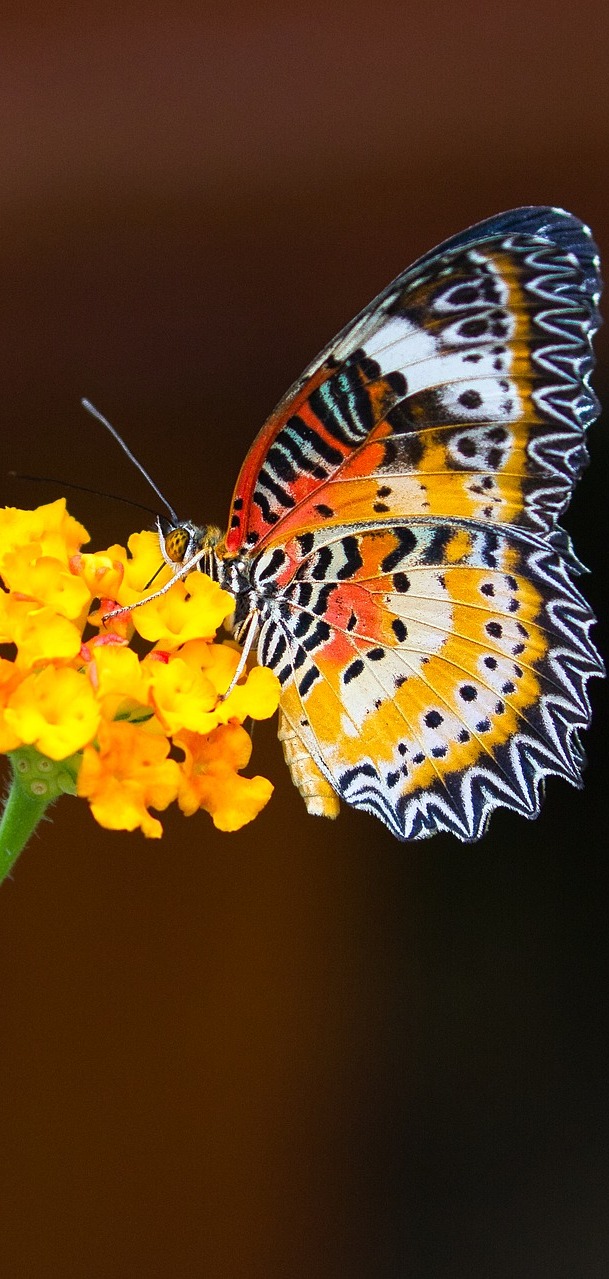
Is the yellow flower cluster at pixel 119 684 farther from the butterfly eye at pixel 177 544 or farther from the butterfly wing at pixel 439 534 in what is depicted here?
the butterfly wing at pixel 439 534

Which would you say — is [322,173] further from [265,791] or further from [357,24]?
[265,791]

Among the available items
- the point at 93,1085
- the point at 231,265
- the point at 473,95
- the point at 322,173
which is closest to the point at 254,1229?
the point at 93,1085

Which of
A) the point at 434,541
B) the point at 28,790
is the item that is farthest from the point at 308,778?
the point at 28,790

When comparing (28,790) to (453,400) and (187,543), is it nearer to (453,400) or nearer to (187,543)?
(187,543)

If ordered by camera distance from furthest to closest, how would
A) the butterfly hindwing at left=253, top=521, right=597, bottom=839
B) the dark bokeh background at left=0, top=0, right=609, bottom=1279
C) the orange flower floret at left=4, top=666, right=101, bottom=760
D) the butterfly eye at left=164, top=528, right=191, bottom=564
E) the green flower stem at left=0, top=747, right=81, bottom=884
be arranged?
the dark bokeh background at left=0, top=0, right=609, bottom=1279
the butterfly hindwing at left=253, top=521, right=597, bottom=839
the butterfly eye at left=164, top=528, right=191, bottom=564
the green flower stem at left=0, top=747, right=81, bottom=884
the orange flower floret at left=4, top=666, right=101, bottom=760

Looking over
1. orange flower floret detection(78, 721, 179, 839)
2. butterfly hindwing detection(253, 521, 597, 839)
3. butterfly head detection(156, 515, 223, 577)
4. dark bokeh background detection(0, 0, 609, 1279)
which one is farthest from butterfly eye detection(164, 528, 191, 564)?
dark bokeh background detection(0, 0, 609, 1279)

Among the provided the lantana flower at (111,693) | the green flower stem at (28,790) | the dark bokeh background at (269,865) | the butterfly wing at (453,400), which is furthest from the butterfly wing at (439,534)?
the dark bokeh background at (269,865)

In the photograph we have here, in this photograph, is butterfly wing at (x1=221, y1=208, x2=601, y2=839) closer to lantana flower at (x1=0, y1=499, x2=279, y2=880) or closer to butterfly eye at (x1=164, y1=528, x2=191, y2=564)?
butterfly eye at (x1=164, y1=528, x2=191, y2=564)
